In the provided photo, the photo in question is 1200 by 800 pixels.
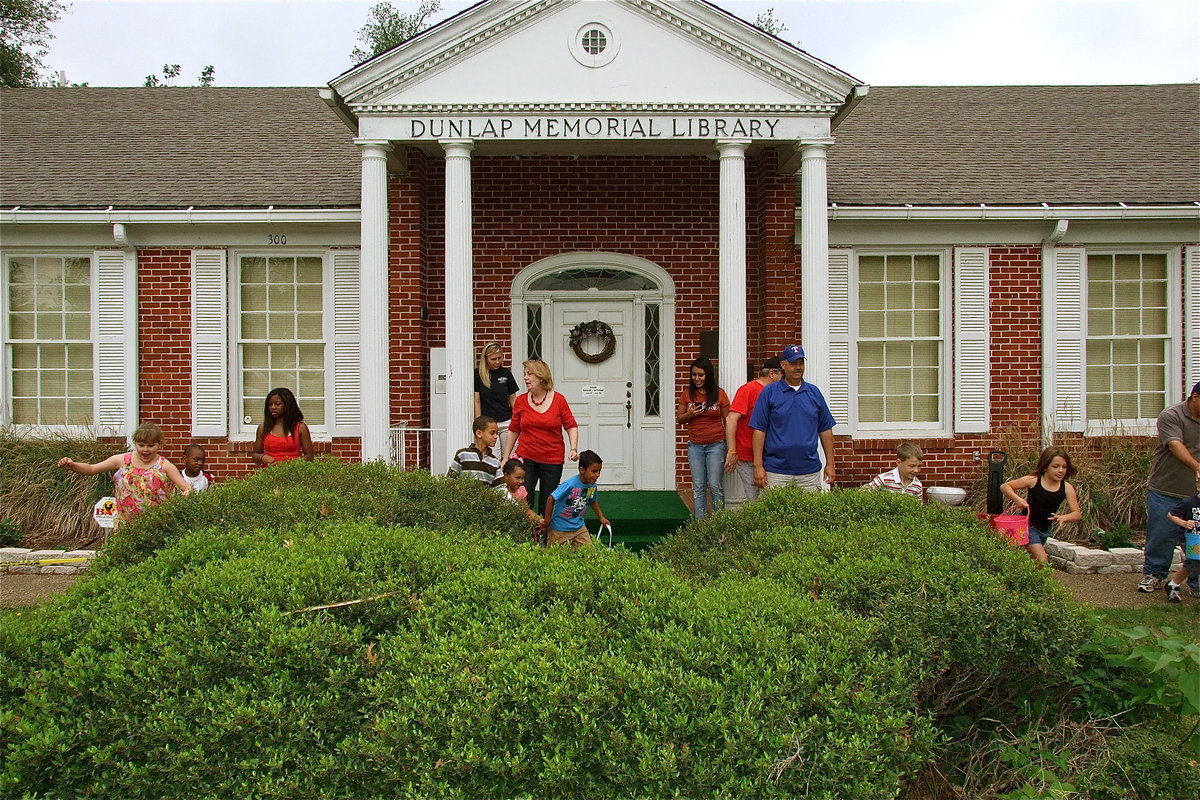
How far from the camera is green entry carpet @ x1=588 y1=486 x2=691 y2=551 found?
878 centimetres

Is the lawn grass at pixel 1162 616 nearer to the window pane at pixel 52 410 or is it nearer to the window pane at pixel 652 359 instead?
the window pane at pixel 652 359

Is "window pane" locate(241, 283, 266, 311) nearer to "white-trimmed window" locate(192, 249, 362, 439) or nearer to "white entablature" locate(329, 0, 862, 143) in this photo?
"white-trimmed window" locate(192, 249, 362, 439)

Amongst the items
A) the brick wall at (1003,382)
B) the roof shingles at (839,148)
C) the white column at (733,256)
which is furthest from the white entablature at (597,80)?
the brick wall at (1003,382)

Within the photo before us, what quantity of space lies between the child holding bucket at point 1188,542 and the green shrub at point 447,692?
14.7 feet

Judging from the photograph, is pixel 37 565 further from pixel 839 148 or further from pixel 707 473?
pixel 839 148

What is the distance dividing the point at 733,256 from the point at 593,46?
2.36 m

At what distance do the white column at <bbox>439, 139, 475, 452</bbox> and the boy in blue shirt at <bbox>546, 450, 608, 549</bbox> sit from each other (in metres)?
2.52

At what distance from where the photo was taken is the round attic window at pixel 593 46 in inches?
348

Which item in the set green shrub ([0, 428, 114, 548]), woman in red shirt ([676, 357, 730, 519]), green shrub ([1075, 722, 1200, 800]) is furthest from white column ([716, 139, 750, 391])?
green shrub ([0, 428, 114, 548])

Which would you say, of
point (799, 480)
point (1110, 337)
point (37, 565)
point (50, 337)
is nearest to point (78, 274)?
point (50, 337)

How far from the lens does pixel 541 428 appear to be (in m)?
7.47

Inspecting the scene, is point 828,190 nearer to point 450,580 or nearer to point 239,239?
point 239,239

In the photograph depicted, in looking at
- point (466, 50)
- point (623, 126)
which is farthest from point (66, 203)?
point (623, 126)

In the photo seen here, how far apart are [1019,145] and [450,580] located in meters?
10.7
